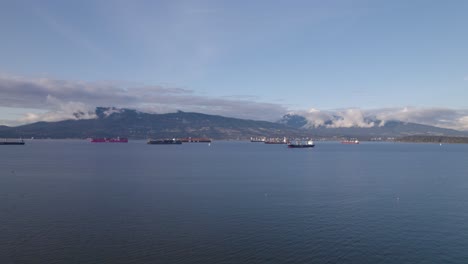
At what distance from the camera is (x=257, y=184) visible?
68.8 m

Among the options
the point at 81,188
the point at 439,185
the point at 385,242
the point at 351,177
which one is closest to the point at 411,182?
the point at 439,185

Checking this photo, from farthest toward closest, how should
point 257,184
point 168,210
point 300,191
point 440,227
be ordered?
1. point 257,184
2. point 300,191
3. point 168,210
4. point 440,227

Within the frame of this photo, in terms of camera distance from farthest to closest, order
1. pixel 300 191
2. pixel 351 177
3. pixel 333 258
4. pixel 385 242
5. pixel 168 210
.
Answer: pixel 351 177
pixel 300 191
pixel 168 210
pixel 385 242
pixel 333 258

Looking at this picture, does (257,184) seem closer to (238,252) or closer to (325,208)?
(325,208)

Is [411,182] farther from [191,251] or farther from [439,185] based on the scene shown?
[191,251]

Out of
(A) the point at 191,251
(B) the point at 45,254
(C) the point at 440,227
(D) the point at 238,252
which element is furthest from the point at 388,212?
(B) the point at 45,254

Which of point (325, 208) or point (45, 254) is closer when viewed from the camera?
point (45, 254)

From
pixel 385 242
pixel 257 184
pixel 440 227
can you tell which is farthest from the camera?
pixel 257 184

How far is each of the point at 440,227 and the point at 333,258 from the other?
1712 centimetres

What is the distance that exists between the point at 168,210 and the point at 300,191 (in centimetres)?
2537

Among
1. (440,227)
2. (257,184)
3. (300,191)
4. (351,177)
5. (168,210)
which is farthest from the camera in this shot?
(351,177)

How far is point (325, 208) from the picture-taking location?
4672 cm

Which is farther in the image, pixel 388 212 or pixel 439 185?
pixel 439 185

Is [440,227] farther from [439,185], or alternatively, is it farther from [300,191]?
[439,185]
